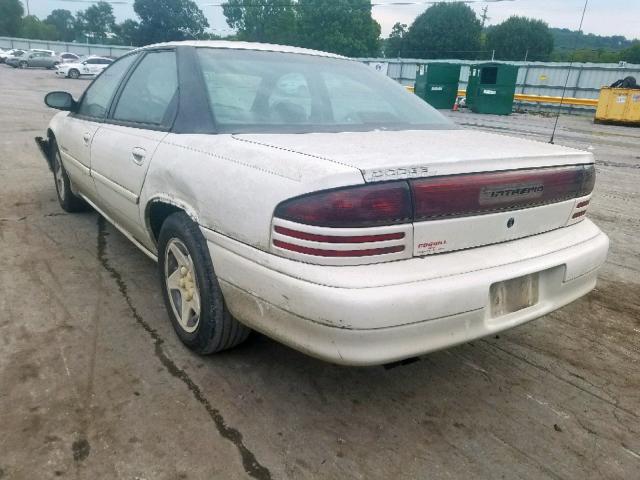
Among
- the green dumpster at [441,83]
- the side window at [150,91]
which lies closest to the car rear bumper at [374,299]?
the side window at [150,91]

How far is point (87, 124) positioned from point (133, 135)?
1046mm

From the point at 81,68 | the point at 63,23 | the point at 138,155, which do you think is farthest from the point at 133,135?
the point at 63,23

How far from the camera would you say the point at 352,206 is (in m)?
1.86

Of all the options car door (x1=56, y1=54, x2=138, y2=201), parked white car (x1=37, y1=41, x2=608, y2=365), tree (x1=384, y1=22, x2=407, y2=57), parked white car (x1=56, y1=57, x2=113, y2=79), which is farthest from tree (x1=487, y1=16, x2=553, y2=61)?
parked white car (x1=37, y1=41, x2=608, y2=365)

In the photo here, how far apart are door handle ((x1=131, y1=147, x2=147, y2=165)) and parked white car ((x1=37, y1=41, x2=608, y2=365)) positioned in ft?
0.04

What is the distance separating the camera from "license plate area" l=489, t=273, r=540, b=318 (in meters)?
2.10

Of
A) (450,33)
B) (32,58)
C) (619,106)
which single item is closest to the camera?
(619,106)

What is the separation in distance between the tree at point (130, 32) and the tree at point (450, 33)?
38020 millimetres

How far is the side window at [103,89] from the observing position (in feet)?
11.9

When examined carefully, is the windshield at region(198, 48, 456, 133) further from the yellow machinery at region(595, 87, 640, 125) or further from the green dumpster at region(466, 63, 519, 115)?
the green dumpster at region(466, 63, 519, 115)

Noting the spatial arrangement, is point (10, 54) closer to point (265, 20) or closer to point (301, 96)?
point (265, 20)

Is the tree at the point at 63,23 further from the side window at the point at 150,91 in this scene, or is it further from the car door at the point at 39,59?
the side window at the point at 150,91

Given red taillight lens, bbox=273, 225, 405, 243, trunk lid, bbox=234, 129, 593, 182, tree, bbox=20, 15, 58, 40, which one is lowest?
red taillight lens, bbox=273, 225, 405, 243

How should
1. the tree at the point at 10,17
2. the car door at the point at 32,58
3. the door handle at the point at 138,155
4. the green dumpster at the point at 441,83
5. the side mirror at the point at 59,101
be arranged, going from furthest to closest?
the tree at the point at 10,17 < the car door at the point at 32,58 < the green dumpster at the point at 441,83 < the side mirror at the point at 59,101 < the door handle at the point at 138,155
